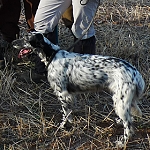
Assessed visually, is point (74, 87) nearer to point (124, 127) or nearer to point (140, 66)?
point (124, 127)

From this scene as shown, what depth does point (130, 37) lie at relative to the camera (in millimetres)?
6059

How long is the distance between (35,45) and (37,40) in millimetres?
60

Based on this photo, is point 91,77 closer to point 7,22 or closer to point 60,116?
point 60,116

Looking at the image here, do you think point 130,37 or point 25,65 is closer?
point 25,65

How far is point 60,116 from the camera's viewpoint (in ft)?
14.2

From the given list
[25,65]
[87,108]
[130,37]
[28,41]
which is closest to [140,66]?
[130,37]

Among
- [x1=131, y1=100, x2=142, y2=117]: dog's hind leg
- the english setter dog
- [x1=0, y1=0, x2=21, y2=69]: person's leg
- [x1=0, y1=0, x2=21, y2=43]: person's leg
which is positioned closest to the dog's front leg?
the english setter dog

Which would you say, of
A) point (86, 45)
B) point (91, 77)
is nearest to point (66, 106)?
point (91, 77)

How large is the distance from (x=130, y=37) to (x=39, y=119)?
2491 millimetres

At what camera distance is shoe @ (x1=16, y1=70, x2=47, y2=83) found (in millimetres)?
5004

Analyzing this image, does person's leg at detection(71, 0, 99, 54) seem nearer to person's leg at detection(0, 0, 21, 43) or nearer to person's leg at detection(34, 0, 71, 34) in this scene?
person's leg at detection(34, 0, 71, 34)

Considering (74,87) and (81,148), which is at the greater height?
(74,87)

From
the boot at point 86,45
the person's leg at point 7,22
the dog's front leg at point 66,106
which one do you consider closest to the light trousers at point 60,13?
the boot at point 86,45

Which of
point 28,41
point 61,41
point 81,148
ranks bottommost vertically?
point 81,148
